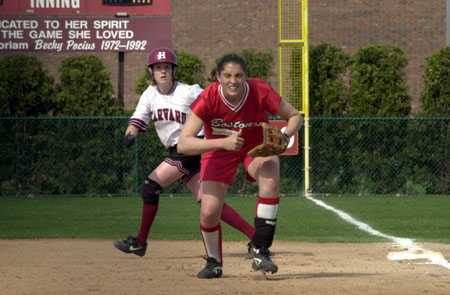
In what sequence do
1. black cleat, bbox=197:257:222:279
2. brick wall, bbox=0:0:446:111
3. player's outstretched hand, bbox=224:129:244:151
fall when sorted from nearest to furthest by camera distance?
player's outstretched hand, bbox=224:129:244:151
black cleat, bbox=197:257:222:279
brick wall, bbox=0:0:446:111

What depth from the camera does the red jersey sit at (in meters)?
5.78

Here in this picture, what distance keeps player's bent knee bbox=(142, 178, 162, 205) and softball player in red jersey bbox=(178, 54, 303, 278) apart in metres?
1.34

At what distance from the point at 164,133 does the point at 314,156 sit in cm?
975

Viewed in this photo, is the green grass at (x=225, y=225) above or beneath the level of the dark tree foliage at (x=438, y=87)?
beneath

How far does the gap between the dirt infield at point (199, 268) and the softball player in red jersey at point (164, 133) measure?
1.24ft

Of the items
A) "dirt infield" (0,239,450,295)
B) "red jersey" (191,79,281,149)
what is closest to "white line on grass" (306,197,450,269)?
"dirt infield" (0,239,450,295)

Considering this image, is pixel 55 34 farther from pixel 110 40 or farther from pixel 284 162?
pixel 284 162

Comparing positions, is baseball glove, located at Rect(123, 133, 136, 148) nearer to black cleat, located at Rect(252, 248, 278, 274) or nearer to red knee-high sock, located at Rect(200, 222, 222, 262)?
red knee-high sock, located at Rect(200, 222, 222, 262)

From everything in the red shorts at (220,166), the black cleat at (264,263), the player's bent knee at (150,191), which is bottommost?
the black cleat at (264,263)

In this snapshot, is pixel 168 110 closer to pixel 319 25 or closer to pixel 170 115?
pixel 170 115

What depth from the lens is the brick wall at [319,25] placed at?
2800 centimetres

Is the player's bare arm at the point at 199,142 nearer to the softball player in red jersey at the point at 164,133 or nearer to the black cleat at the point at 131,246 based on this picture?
the softball player in red jersey at the point at 164,133

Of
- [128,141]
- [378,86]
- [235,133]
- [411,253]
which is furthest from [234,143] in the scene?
[378,86]

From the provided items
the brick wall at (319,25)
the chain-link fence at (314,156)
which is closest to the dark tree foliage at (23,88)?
the chain-link fence at (314,156)
